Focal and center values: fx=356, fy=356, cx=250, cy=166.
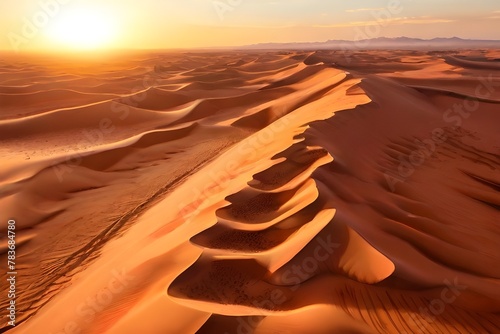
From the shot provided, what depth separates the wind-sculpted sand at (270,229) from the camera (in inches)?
130

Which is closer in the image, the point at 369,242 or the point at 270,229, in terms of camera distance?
the point at 369,242

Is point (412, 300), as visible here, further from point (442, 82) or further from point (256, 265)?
point (442, 82)

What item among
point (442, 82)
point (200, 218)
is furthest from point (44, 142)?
point (442, 82)

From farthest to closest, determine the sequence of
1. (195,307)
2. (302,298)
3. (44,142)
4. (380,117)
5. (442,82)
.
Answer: (442,82)
(44,142)
(380,117)
(302,298)
(195,307)

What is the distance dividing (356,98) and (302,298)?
29.5ft

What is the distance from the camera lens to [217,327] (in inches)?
111

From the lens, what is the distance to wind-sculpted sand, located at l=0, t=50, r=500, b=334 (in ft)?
10.8

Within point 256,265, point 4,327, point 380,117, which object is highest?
point 380,117

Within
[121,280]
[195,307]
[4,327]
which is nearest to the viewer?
[195,307]

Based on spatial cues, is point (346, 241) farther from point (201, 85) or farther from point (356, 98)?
point (201, 85)

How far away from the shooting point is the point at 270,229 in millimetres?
4574

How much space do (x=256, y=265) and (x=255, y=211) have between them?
4.34 feet

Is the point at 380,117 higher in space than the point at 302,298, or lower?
higher

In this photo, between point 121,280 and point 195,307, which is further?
point 121,280
